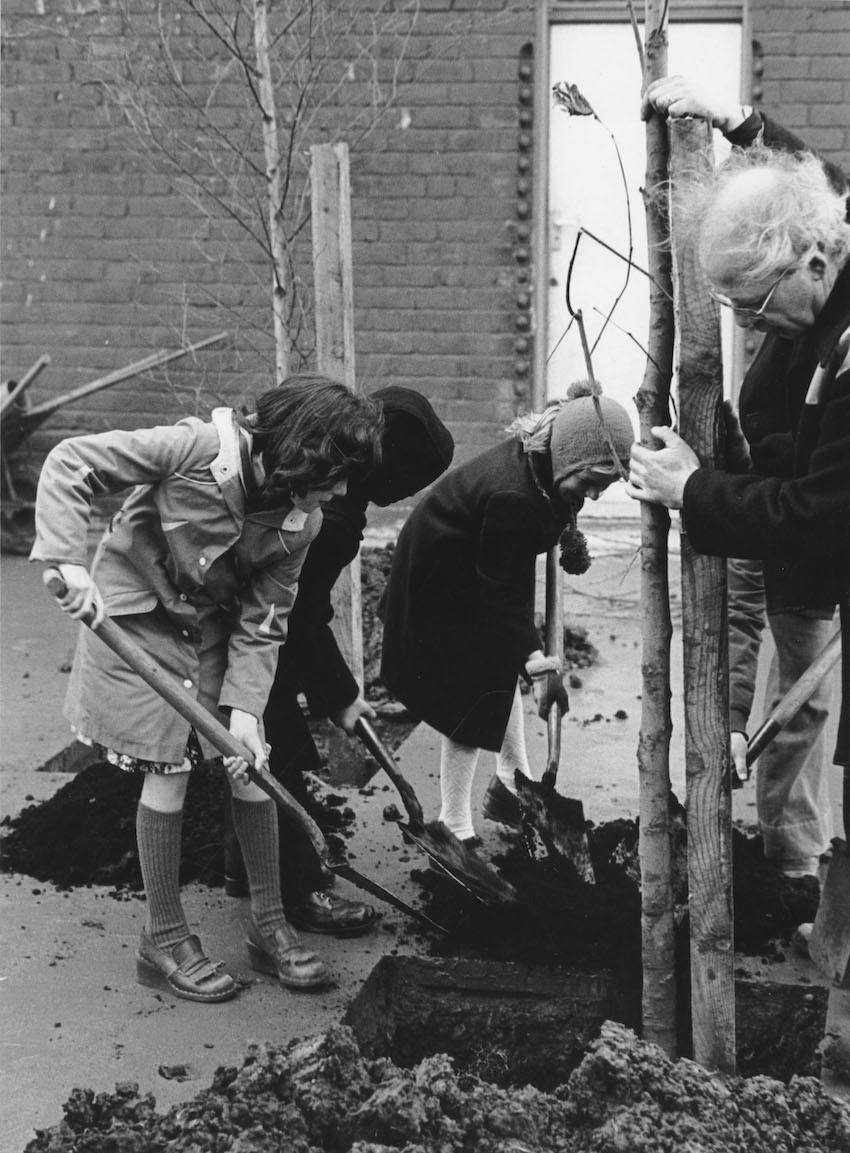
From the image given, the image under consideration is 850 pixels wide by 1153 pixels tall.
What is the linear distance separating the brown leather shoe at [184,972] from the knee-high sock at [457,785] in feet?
3.22

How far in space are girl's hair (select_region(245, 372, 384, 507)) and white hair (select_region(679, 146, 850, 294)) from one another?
910mm

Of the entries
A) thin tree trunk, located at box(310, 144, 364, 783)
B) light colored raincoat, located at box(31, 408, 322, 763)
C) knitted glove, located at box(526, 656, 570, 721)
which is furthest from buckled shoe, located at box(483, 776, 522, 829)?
light colored raincoat, located at box(31, 408, 322, 763)

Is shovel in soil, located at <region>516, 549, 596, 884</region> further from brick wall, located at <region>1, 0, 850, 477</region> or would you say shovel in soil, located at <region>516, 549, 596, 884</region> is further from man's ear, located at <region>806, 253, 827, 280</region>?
brick wall, located at <region>1, 0, 850, 477</region>

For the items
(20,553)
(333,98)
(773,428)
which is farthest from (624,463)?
(20,553)

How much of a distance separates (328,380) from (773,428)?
1.05 m

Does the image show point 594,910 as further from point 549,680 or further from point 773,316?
point 773,316

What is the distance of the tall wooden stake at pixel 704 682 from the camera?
2670mm

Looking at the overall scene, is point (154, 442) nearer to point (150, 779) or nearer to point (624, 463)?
point (150, 779)

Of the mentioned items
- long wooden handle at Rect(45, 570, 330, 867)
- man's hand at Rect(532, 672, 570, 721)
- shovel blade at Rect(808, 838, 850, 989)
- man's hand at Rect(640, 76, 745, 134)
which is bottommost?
shovel blade at Rect(808, 838, 850, 989)

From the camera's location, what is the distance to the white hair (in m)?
2.53

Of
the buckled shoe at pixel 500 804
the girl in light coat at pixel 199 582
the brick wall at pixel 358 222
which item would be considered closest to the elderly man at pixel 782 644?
the buckled shoe at pixel 500 804

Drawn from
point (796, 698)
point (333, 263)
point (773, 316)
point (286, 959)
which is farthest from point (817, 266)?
point (333, 263)

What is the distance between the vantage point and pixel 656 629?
2.80 m

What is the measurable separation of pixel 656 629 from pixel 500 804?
186 centimetres
